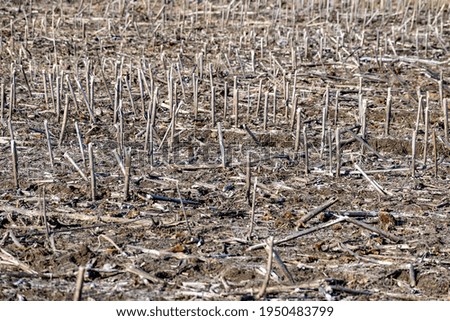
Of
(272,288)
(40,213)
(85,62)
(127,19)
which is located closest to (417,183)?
(272,288)

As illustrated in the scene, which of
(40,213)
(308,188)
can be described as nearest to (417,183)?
(308,188)

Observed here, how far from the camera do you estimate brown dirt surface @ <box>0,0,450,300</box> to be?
16.3ft

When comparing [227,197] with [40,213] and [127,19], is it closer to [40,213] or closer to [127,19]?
[40,213]

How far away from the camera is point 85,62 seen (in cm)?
869

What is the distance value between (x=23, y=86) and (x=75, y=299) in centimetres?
435

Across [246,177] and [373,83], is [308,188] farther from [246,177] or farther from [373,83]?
[373,83]

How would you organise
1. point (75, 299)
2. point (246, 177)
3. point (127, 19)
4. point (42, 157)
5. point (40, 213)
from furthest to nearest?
point (127, 19), point (42, 157), point (246, 177), point (40, 213), point (75, 299)

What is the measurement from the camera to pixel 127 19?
435 inches

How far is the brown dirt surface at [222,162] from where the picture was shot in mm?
4953

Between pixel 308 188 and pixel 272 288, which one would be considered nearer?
pixel 272 288

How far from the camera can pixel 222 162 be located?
260 inches

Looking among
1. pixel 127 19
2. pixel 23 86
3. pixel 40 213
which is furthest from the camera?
pixel 127 19

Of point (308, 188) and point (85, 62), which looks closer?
point (308, 188)

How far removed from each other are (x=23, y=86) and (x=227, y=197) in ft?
10.3
